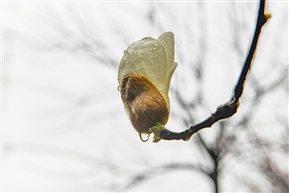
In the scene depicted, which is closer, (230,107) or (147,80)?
(230,107)

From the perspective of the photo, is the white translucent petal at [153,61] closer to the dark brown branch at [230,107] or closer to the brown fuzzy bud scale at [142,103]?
the brown fuzzy bud scale at [142,103]

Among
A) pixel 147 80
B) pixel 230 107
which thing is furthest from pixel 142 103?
pixel 230 107

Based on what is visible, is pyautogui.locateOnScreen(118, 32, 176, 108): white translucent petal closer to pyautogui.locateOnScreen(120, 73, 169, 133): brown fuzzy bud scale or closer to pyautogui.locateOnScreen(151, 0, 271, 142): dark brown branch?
pyautogui.locateOnScreen(120, 73, 169, 133): brown fuzzy bud scale

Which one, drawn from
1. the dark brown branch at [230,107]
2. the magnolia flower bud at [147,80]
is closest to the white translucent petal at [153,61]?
the magnolia flower bud at [147,80]

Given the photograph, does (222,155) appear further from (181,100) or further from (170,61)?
(170,61)

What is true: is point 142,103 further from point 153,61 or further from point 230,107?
point 230,107
